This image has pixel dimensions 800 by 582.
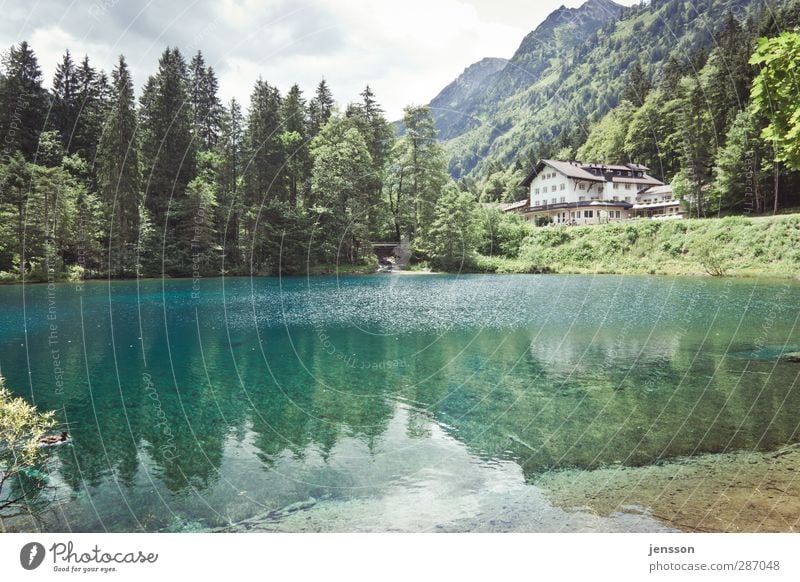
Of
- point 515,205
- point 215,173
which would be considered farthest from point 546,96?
point 215,173

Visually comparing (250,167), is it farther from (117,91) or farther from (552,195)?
(552,195)

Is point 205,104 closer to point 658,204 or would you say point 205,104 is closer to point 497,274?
point 497,274

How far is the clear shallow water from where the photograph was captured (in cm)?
678

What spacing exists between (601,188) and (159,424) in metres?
48.6

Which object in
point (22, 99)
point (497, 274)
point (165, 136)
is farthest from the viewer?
point (165, 136)

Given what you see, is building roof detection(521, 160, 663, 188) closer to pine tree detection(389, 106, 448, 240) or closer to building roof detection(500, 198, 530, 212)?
building roof detection(500, 198, 530, 212)

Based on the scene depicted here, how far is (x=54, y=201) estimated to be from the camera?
1507 inches

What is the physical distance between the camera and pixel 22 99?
40.7 metres

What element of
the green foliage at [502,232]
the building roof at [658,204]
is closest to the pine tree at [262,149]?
the green foliage at [502,232]

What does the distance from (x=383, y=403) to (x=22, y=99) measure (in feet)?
153

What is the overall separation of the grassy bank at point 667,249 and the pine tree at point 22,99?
4281cm

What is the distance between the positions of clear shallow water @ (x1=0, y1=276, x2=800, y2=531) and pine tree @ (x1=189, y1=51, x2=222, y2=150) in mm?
38637

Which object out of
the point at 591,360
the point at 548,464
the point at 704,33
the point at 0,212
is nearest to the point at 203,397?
the point at 548,464

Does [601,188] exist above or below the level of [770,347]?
above
